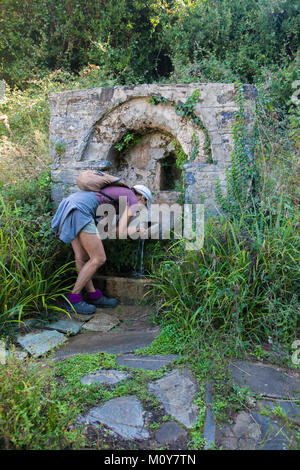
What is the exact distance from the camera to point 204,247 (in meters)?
3.55

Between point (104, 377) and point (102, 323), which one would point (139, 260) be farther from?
point (104, 377)

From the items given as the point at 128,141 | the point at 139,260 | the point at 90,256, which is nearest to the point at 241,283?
the point at 90,256

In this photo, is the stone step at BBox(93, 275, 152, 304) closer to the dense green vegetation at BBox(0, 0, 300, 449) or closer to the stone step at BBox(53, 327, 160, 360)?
the dense green vegetation at BBox(0, 0, 300, 449)

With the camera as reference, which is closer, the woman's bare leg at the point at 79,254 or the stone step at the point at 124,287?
the woman's bare leg at the point at 79,254

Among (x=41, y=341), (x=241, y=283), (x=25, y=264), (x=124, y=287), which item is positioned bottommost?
(x=41, y=341)

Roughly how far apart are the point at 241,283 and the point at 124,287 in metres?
1.68

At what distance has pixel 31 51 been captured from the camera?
866 centimetres

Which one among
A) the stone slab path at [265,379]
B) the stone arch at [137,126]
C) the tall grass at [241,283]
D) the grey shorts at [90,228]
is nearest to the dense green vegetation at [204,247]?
the tall grass at [241,283]

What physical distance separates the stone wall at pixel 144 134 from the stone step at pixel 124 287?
1225mm

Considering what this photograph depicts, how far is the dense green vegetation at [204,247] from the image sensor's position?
7.66 ft

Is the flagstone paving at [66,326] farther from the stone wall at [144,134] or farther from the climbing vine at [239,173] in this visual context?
the climbing vine at [239,173]

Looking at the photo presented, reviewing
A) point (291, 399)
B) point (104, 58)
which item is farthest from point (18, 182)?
point (104, 58)

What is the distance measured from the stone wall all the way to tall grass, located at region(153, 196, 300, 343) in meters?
0.99

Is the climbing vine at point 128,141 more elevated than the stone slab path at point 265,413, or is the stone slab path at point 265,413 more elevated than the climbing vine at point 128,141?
the climbing vine at point 128,141
